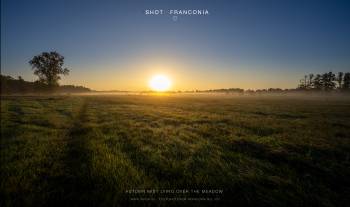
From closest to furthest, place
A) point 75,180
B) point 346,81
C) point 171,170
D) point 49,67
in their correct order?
point 75,180 < point 171,170 < point 49,67 < point 346,81

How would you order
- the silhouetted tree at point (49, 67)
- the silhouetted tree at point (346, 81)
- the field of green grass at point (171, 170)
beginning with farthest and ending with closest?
the silhouetted tree at point (346, 81), the silhouetted tree at point (49, 67), the field of green grass at point (171, 170)

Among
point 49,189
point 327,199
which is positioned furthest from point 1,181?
point 327,199

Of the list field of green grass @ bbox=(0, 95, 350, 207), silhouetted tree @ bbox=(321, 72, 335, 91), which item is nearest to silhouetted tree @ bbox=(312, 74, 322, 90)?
silhouetted tree @ bbox=(321, 72, 335, 91)

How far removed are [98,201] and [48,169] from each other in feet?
10.1

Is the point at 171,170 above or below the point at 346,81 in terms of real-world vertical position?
below

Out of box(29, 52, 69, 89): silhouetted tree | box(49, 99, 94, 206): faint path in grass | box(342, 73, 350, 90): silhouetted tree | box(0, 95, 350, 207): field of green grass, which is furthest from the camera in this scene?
box(342, 73, 350, 90): silhouetted tree

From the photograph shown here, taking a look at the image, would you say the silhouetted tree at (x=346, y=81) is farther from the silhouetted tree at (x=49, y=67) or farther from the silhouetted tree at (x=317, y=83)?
the silhouetted tree at (x=49, y=67)

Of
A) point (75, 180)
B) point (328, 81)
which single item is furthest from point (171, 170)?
point (328, 81)

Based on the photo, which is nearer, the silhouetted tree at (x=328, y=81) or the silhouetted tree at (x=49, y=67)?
the silhouetted tree at (x=49, y=67)

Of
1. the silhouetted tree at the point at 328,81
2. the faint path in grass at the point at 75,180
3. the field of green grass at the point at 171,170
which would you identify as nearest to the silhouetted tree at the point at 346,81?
the silhouetted tree at the point at 328,81

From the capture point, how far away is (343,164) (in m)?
7.00

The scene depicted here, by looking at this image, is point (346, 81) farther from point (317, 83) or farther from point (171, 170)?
point (171, 170)

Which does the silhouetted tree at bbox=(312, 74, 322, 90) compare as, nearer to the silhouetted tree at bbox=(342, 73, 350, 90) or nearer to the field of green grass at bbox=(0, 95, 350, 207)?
the silhouetted tree at bbox=(342, 73, 350, 90)

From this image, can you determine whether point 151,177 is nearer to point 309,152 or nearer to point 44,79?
point 309,152
